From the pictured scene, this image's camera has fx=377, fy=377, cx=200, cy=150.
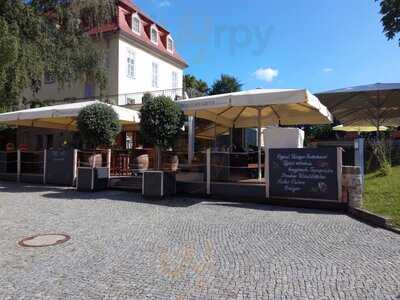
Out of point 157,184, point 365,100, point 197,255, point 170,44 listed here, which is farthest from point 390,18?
point 170,44

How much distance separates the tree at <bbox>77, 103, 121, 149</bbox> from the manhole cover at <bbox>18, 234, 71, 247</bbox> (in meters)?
5.98

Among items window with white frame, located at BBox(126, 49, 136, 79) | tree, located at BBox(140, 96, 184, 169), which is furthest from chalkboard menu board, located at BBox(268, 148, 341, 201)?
window with white frame, located at BBox(126, 49, 136, 79)

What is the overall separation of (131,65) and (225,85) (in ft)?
70.5

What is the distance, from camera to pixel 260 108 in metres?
11.7

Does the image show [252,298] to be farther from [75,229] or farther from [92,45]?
[92,45]

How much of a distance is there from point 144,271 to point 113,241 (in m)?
1.54

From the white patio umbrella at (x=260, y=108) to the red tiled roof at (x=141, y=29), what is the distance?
478 inches

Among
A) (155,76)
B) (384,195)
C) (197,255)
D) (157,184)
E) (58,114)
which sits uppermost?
(155,76)

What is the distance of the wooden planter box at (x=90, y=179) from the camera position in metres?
11.4

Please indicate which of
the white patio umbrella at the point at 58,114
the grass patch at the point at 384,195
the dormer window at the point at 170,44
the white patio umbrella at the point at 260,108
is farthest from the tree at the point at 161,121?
the dormer window at the point at 170,44

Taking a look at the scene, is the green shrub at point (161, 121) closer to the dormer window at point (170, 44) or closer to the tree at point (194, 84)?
the dormer window at point (170, 44)

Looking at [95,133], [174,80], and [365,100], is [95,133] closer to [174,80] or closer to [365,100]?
[365,100]

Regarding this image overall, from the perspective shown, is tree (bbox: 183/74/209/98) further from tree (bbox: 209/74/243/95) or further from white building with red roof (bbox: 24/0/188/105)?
white building with red roof (bbox: 24/0/188/105)

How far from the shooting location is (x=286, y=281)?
4145 millimetres
